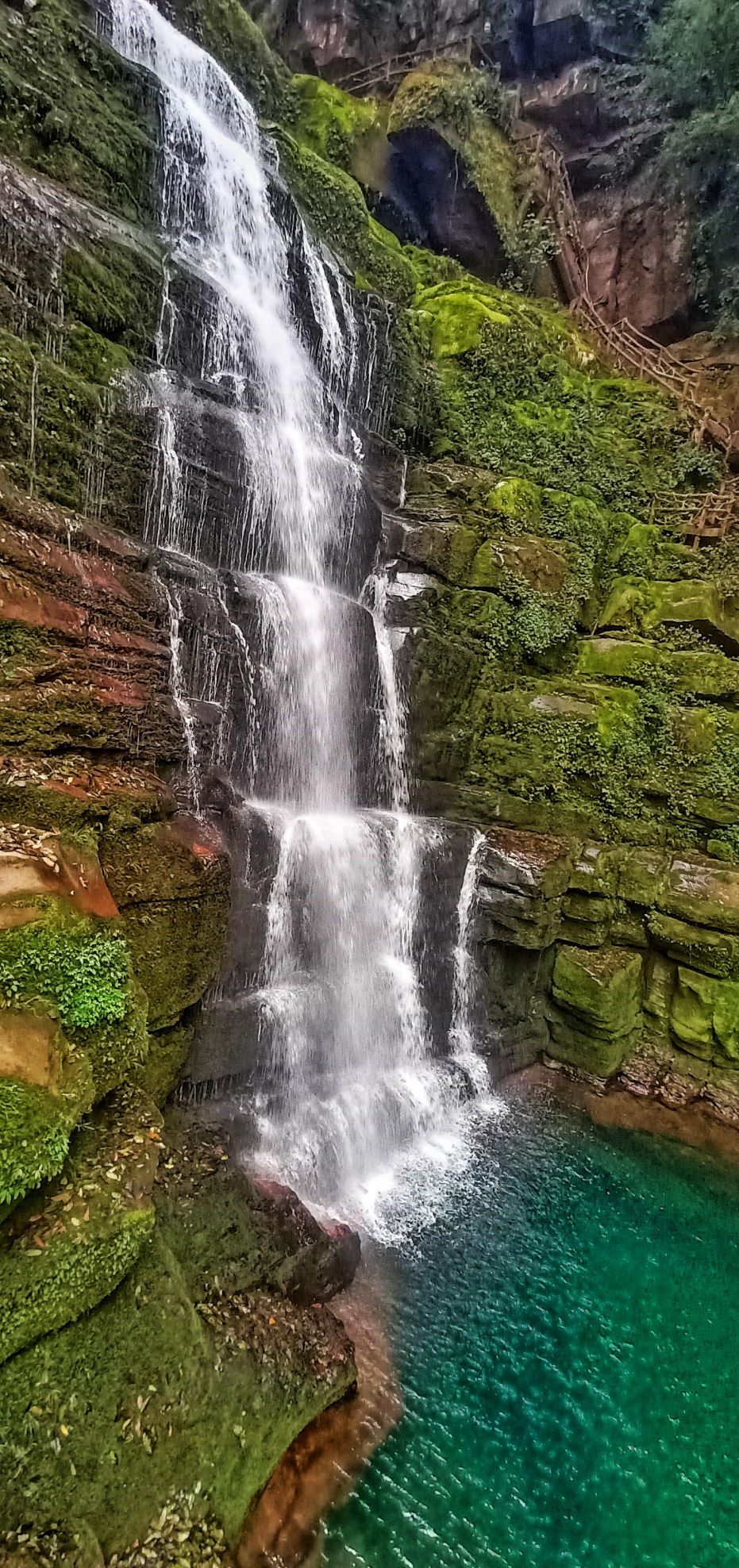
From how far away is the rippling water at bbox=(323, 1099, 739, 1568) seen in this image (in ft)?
15.8

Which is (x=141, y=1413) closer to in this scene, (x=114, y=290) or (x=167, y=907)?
(x=167, y=907)

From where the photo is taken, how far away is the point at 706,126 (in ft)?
56.7

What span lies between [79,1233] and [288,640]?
26.0ft

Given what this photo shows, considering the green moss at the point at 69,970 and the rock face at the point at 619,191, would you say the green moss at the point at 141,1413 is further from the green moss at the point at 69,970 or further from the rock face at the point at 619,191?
the rock face at the point at 619,191

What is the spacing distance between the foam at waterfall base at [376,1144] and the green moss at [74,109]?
1325 centimetres

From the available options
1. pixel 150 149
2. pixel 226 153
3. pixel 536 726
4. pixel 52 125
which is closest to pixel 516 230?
pixel 226 153

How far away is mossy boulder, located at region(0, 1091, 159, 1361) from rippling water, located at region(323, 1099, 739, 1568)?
241cm

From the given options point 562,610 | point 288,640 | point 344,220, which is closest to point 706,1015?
point 562,610

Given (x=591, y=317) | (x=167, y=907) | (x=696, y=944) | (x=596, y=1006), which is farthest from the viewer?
(x=591, y=317)

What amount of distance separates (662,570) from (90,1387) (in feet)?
48.8

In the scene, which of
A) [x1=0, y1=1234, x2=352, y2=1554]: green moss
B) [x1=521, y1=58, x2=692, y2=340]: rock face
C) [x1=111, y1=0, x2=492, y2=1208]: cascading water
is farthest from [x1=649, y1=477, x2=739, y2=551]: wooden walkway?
[x1=0, y1=1234, x2=352, y2=1554]: green moss

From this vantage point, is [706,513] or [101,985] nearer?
[101,985]

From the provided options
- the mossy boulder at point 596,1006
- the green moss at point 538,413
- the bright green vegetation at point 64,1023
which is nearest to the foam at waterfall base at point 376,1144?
the mossy boulder at point 596,1006

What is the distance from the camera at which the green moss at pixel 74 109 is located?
33.3ft
